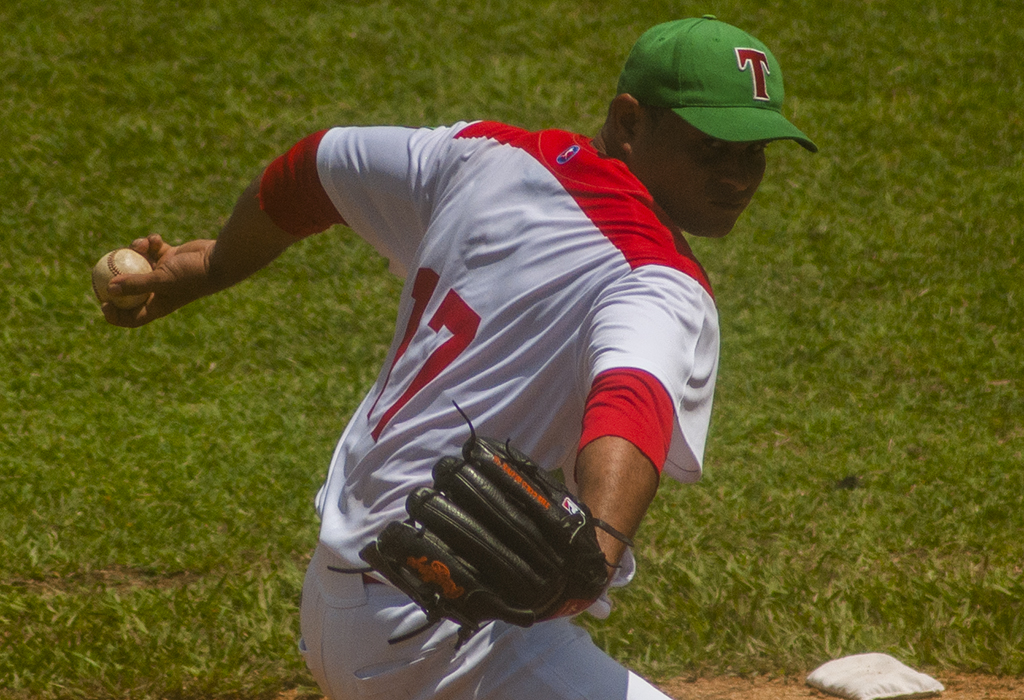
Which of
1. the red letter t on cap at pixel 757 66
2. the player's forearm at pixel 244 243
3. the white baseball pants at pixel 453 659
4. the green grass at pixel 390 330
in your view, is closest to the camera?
the white baseball pants at pixel 453 659

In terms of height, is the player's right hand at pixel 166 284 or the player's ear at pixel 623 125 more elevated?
the player's ear at pixel 623 125

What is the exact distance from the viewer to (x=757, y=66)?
9.50 ft

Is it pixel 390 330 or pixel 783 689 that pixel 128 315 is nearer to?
pixel 783 689

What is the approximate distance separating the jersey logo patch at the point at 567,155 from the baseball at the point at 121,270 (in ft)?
5.16

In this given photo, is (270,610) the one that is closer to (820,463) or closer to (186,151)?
(820,463)

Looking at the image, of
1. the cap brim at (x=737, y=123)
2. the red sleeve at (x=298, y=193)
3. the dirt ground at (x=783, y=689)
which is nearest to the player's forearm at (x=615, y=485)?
the cap brim at (x=737, y=123)

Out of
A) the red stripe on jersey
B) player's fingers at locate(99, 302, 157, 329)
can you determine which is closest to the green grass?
player's fingers at locate(99, 302, 157, 329)

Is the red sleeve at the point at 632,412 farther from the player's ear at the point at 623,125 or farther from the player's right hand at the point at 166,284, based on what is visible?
the player's right hand at the point at 166,284

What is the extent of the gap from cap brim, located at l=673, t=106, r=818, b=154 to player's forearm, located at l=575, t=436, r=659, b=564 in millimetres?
977

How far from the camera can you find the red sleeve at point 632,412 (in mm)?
2178

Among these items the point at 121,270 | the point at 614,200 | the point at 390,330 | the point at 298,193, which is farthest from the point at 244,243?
the point at 390,330

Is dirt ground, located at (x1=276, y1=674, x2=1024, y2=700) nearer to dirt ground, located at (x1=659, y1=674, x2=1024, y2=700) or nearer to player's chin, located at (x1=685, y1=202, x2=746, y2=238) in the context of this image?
dirt ground, located at (x1=659, y1=674, x2=1024, y2=700)

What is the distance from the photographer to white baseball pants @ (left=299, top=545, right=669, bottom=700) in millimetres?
2494

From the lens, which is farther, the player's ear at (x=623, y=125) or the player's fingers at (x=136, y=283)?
the player's fingers at (x=136, y=283)
